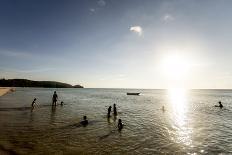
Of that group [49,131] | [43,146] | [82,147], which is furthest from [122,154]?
[49,131]

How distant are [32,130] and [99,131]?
249 inches

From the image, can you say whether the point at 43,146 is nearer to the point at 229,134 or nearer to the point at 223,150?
the point at 223,150

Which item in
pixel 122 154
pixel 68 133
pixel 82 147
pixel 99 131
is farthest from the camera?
pixel 99 131

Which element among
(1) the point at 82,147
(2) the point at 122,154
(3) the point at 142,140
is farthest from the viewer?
(3) the point at 142,140

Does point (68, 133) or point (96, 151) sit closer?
point (96, 151)

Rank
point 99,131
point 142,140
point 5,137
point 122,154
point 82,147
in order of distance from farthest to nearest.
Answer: point 99,131 < point 142,140 < point 5,137 < point 82,147 < point 122,154

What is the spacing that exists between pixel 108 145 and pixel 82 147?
81.0 inches

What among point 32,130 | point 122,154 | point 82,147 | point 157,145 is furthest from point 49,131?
point 157,145

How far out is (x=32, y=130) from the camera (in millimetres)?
19578

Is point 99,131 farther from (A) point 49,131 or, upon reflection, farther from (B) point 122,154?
(B) point 122,154

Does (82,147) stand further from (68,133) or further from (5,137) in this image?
(5,137)

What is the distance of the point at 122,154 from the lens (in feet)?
46.3

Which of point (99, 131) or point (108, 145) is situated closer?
point (108, 145)

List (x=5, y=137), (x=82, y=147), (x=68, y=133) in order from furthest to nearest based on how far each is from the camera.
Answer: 1. (x=68, y=133)
2. (x=5, y=137)
3. (x=82, y=147)
